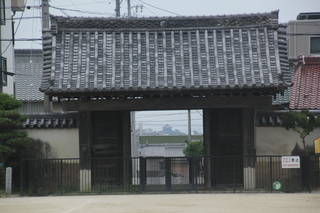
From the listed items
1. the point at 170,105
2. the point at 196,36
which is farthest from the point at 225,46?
the point at 170,105

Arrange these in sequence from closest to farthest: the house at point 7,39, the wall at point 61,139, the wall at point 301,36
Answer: the wall at point 61,139
the house at point 7,39
the wall at point 301,36

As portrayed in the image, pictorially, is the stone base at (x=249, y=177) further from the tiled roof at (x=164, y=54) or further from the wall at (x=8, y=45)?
the wall at (x=8, y=45)

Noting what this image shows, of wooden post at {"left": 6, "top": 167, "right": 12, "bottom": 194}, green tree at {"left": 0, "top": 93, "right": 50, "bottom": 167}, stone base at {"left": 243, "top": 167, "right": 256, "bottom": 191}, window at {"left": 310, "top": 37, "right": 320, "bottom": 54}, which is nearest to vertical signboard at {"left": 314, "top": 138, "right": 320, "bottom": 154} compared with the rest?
stone base at {"left": 243, "top": 167, "right": 256, "bottom": 191}

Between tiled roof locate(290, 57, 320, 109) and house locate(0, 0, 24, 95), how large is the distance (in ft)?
52.3

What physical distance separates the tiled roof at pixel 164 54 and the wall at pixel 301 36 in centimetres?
2088

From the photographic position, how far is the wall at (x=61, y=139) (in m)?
22.9

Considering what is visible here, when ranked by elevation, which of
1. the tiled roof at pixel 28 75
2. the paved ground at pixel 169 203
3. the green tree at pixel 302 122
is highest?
the tiled roof at pixel 28 75

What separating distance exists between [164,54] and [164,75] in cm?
128

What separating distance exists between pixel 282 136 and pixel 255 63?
3036 millimetres

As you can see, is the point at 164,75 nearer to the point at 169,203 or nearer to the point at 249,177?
Result: the point at 249,177

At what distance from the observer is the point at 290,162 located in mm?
20906

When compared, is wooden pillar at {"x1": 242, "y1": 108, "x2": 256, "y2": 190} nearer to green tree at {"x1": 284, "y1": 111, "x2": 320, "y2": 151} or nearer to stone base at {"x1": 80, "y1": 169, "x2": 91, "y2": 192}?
green tree at {"x1": 284, "y1": 111, "x2": 320, "y2": 151}

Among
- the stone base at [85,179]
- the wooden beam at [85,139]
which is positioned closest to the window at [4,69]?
the wooden beam at [85,139]

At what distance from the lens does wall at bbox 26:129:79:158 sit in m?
22.9
